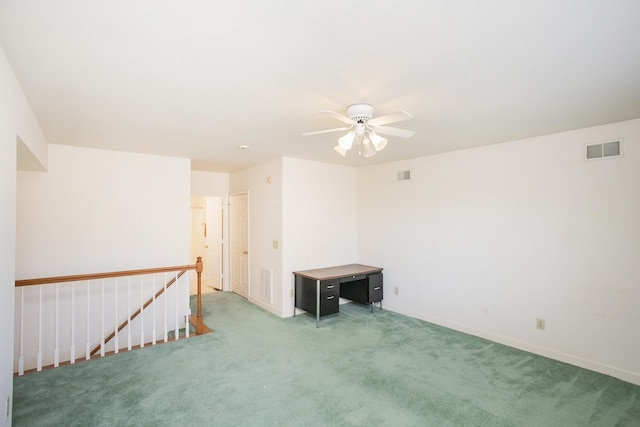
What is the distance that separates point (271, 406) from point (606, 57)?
131 inches

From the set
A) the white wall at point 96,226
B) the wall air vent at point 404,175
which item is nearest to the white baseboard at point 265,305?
the white wall at point 96,226

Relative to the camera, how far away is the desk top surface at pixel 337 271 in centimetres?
467

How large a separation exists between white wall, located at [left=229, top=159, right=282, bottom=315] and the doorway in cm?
124

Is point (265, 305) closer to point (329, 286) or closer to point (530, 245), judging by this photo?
point (329, 286)

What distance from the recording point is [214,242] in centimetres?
716

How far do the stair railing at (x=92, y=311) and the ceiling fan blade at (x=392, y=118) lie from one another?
3.01 m

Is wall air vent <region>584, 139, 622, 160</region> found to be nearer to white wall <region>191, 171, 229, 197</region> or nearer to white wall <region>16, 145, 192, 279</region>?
white wall <region>16, 145, 192, 279</region>

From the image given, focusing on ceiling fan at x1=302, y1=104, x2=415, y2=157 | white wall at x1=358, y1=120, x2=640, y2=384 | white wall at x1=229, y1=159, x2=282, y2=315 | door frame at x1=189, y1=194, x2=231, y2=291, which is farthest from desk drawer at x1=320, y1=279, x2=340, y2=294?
door frame at x1=189, y1=194, x2=231, y2=291

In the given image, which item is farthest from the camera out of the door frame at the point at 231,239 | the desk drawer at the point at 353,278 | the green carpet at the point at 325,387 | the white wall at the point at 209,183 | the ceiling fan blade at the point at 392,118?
the white wall at the point at 209,183

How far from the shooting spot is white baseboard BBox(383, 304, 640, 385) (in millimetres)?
3061

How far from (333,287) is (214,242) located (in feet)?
11.8

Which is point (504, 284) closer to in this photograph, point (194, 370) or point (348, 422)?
point (348, 422)

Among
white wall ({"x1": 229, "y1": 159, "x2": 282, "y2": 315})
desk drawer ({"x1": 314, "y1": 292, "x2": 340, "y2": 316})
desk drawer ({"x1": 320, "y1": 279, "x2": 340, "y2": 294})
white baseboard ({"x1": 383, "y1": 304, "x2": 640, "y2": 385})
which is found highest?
white wall ({"x1": 229, "y1": 159, "x2": 282, "y2": 315})

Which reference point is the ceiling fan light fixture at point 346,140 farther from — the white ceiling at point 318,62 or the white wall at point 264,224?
the white wall at point 264,224
